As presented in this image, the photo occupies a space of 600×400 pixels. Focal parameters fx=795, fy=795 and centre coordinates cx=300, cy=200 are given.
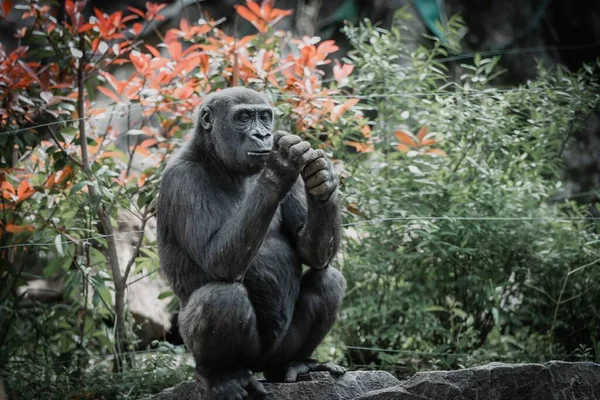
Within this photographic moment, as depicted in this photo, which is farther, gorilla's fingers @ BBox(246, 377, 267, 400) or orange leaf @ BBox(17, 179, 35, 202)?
orange leaf @ BBox(17, 179, 35, 202)

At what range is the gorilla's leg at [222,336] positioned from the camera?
3.85 meters

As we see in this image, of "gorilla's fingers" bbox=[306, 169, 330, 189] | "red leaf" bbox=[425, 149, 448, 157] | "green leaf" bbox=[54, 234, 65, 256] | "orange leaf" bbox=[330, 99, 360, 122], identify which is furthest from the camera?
"red leaf" bbox=[425, 149, 448, 157]

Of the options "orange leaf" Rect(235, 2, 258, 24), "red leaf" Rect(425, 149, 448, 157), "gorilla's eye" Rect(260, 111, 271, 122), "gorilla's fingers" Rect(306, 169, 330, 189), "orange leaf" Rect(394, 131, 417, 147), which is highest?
"orange leaf" Rect(235, 2, 258, 24)

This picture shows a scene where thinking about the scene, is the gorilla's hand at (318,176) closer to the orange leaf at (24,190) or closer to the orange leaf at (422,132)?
the orange leaf at (422,132)

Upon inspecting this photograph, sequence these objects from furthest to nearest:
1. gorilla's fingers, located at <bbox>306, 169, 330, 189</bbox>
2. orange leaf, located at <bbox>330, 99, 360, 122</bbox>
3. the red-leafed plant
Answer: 1. orange leaf, located at <bbox>330, 99, 360, 122</bbox>
2. the red-leafed plant
3. gorilla's fingers, located at <bbox>306, 169, 330, 189</bbox>

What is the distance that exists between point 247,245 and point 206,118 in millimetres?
898

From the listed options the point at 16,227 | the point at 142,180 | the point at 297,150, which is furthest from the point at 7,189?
the point at 297,150

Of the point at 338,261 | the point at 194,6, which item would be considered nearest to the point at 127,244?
the point at 338,261

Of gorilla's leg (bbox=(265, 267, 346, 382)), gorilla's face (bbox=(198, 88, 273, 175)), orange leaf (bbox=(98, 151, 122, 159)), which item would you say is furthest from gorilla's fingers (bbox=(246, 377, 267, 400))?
orange leaf (bbox=(98, 151, 122, 159))

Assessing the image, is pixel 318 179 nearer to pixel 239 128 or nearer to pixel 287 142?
pixel 287 142

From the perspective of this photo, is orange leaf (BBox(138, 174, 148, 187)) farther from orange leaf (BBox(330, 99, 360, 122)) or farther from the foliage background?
orange leaf (BBox(330, 99, 360, 122))

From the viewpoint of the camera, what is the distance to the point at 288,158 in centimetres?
382

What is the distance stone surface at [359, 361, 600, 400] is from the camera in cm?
384

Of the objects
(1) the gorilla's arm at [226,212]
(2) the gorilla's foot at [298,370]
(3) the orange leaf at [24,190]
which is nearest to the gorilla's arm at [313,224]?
(1) the gorilla's arm at [226,212]
